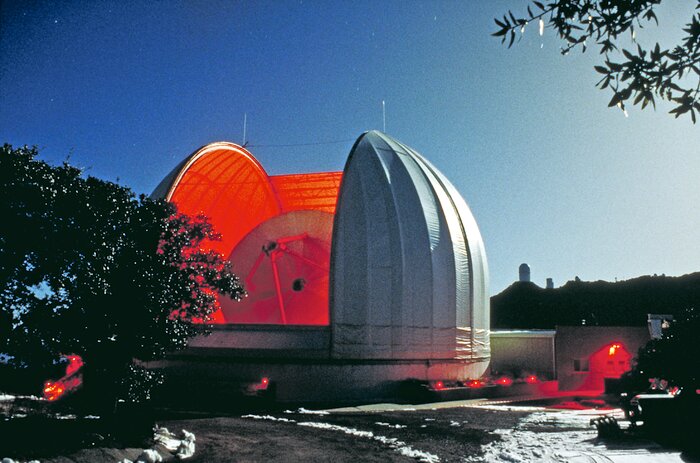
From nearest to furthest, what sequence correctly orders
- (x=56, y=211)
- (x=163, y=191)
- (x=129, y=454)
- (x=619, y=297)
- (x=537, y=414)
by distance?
(x=129, y=454) → (x=56, y=211) → (x=537, y=414) → (x=163, y=191) → (x=619, y=297)

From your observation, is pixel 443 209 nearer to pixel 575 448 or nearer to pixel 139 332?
pixel 575 448

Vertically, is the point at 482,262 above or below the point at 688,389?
above

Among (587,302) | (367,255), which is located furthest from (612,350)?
(587,302)

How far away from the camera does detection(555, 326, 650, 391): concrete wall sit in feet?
83.1

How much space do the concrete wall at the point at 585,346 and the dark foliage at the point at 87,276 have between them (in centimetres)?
2102

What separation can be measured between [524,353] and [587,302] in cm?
2845

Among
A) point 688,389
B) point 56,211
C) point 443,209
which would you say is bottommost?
point 688,389

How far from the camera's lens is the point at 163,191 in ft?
79.7

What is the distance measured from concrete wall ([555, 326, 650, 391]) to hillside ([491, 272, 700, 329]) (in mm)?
24051

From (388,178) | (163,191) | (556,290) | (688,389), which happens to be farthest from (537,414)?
(556,290)

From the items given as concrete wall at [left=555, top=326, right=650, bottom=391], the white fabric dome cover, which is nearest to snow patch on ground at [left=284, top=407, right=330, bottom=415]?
the white fabric dome cover

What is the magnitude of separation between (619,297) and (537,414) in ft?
136

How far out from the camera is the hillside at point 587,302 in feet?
160

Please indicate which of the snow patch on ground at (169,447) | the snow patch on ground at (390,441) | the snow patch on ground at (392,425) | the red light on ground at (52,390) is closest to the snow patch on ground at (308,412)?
the snow patch on ground at (390,441)
